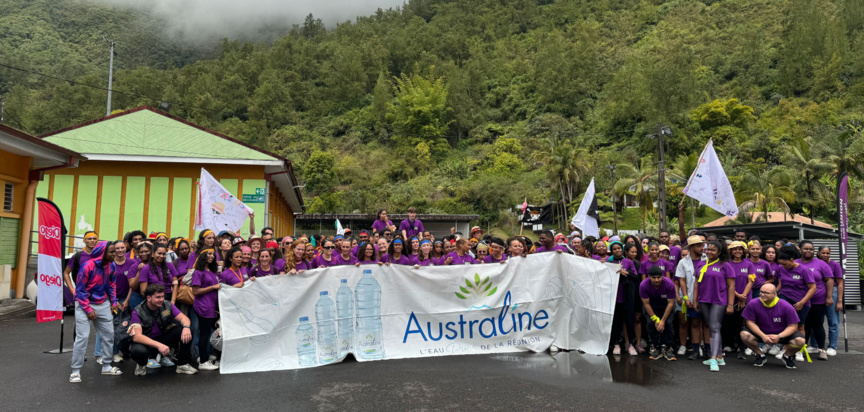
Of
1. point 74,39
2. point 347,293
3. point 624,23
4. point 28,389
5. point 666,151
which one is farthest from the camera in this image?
point 74,39

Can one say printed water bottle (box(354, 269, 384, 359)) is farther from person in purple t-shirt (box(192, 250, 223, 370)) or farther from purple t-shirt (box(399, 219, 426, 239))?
purple t-shirt (box(399, 219, 426, 239))

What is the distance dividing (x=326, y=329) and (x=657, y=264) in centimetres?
476

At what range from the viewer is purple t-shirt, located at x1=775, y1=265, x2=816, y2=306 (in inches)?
284

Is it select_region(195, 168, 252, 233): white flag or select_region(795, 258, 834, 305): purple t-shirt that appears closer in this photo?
select_region(795, 258, 834, 305): purple t-shirt

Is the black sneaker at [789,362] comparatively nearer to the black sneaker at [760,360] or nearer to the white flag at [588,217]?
the black sneaker at [760,360]

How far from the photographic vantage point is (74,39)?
381 feet

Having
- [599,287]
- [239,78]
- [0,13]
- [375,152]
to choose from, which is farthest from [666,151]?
[0,13]

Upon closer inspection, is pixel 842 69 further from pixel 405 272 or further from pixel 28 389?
pixel 28 389

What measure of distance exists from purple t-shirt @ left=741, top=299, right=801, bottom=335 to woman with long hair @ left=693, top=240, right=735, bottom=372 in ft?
0.82

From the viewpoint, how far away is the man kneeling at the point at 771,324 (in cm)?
658

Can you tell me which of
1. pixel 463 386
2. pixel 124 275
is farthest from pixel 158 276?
pixel 463 386

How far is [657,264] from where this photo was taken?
7.57 meters

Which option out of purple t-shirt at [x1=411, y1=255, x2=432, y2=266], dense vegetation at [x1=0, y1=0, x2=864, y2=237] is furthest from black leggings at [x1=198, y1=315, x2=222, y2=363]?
dense vegetation at [x1=0, y1=0, x2=864, y2=237]

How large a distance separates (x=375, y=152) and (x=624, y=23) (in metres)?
68.1
